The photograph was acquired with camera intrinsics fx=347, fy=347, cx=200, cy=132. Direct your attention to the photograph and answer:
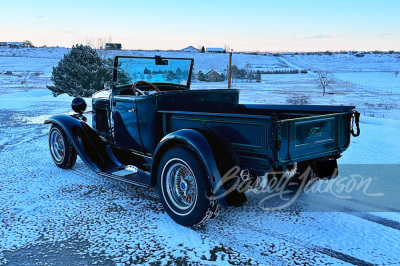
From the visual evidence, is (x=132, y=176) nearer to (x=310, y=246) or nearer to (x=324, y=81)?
(x=310, y=246)

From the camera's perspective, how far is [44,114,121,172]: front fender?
16.5 ft

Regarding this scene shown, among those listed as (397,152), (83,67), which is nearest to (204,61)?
(83,67)

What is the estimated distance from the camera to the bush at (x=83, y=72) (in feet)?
96.4

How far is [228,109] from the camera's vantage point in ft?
17.0

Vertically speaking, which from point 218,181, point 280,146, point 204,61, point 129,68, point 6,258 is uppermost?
point 204,61

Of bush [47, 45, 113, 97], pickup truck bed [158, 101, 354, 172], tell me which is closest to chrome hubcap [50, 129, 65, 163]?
pickup truck bed [158, 101, 354, 172]

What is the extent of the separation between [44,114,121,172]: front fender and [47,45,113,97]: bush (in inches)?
970

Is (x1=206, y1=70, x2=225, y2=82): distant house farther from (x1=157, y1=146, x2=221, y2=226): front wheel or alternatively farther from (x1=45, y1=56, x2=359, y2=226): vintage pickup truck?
(x1=157, y1=146, x2=221, y2=226): front wheel

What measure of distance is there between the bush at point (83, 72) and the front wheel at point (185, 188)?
26794 millimetres

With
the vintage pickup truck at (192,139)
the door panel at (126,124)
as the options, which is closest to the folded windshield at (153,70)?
the vintage pickup truck at (192,139)

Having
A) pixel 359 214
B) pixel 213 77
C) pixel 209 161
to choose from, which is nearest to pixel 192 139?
pixel 209 161

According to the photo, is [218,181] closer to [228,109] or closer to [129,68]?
[228,109]

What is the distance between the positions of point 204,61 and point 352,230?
92430 millimetres

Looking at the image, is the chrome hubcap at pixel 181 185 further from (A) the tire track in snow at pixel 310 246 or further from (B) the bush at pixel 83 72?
(B) the bush at pixel 83 72
